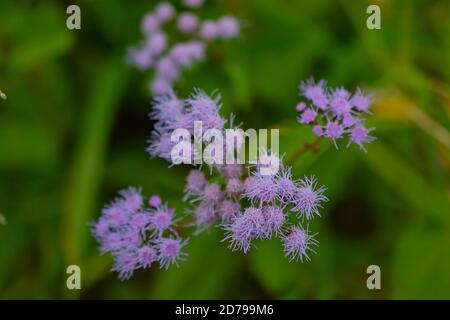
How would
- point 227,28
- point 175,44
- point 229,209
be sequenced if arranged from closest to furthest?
point 229,209 < point 227,28 < point 175,44

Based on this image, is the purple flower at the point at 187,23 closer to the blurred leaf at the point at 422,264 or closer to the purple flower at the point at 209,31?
the purple flower at the point at 209,31

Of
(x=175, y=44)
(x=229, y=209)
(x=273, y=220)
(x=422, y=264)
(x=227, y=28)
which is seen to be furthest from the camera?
(x=175, y=44)

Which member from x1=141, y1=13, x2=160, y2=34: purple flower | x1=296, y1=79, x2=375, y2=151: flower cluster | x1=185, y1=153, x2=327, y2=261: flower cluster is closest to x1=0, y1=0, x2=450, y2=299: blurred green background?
x1=141, y1=13, x2=160, y2=34: purple flower

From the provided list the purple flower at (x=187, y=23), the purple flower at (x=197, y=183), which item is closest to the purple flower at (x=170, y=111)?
the purple flower at (x=197, y=183)

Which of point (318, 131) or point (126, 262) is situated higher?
point (318, 131)

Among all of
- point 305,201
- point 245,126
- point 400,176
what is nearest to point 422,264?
point 400,176

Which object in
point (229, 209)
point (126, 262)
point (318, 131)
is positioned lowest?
point (126, 262)

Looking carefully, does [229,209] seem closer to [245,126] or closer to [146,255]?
[146,255]
